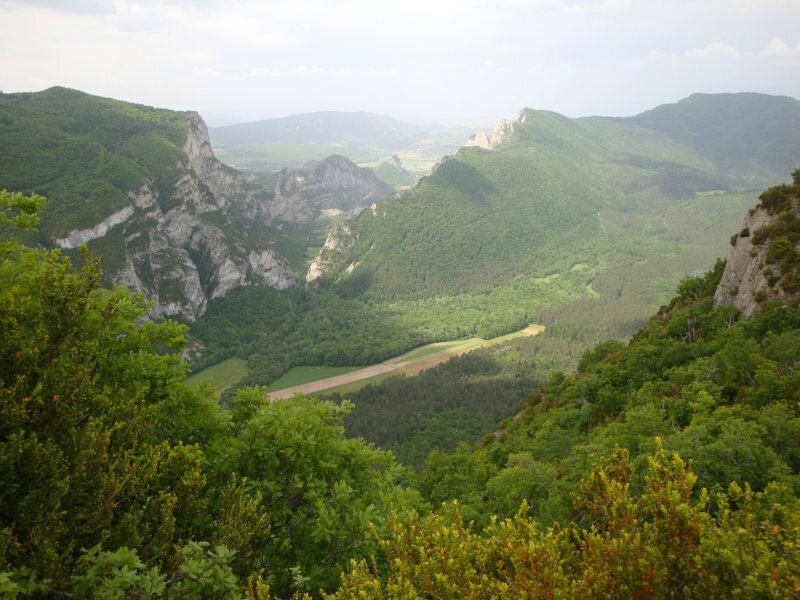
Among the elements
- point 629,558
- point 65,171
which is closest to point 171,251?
point 65,171

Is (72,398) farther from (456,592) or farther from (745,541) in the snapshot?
(745,541)

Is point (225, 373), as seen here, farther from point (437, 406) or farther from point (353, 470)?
point (353, 470)

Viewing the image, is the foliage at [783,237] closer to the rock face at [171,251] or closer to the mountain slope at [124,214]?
the rock face at [171,251]

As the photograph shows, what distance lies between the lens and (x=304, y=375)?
14800 centimetres

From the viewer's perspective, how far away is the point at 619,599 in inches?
398

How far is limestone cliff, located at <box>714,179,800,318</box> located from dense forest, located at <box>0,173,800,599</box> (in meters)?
27.4

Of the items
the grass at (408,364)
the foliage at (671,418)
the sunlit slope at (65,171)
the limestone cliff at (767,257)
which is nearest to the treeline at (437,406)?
the grass at (408,364)

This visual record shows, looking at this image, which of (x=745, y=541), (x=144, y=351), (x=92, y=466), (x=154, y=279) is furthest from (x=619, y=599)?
(x=154, y=279)

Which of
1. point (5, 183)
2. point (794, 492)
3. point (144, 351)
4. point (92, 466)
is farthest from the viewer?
point (5, 183)

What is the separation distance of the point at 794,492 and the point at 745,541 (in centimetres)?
1411

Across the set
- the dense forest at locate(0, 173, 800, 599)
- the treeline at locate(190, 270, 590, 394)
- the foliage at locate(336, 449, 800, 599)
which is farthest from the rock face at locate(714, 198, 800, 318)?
the treeline at locate(190, 270, 590, 394)

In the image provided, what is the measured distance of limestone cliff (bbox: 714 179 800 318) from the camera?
45.0 m

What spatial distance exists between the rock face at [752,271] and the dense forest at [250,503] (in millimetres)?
27649

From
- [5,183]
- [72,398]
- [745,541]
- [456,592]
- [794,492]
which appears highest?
[5,183]
